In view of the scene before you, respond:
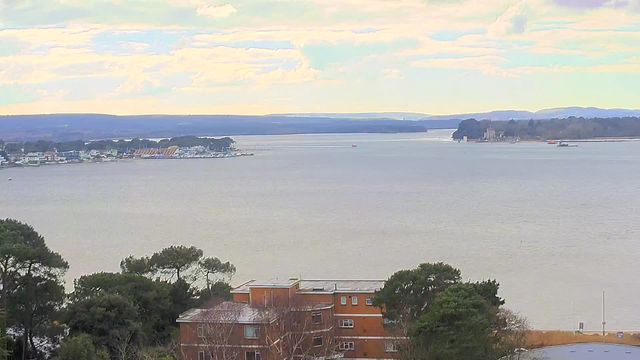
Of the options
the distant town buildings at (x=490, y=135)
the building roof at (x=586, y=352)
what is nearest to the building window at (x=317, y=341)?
the building roof at (x=586, y=352)

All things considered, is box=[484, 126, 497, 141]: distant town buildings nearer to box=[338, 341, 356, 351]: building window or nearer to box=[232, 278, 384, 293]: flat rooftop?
box=[232, 278, 384, 293]: flat rooftop

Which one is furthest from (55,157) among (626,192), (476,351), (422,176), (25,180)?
(476,351)

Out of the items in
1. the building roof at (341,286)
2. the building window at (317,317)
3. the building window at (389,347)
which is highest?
the building roof at (341,286)

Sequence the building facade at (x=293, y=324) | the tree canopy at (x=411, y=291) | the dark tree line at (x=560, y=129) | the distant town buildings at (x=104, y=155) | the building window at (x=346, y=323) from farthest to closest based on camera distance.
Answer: the dark tree line at (x=560, y=129) < the distant town buildings at (x=104, y=155) < the building window at (x=346, y=323) < the tree canopy at (x=411, y=291) < the building facade at (x=293, y=324)

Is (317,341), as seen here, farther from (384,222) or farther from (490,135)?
(490,135)

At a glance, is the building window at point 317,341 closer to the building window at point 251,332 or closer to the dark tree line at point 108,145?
the building window at point 251,332
